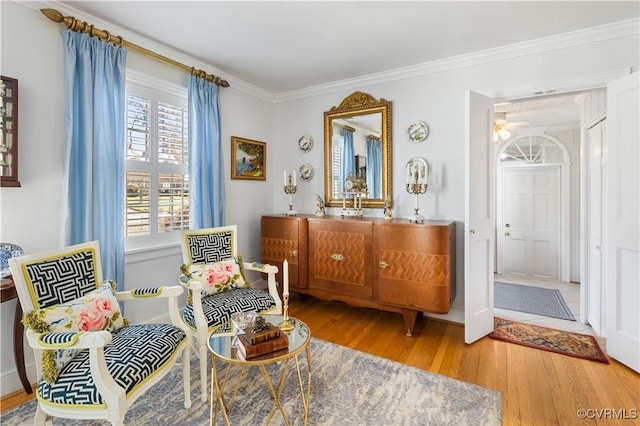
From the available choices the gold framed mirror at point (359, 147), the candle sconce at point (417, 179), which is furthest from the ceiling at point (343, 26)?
the candle sconce at point (417, 179)

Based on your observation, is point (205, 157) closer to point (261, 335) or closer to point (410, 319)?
point (261, 335)

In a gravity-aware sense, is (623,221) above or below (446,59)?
below

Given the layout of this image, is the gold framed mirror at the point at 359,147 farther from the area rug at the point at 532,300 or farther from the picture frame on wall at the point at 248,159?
the area rug at the point at 532,300

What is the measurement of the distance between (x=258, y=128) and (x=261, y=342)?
312 centimetres

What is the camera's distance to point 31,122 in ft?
7.00

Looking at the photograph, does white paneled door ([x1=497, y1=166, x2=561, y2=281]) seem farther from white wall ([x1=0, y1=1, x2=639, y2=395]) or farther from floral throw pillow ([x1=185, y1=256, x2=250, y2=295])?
floral throw pillow ([x1=185, y1=256, x2=250, y2=295])

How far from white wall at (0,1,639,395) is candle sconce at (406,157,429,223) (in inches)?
3.2

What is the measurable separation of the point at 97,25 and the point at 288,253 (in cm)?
264

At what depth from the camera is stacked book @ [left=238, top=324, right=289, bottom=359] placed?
154 cm

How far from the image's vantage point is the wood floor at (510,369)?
188 cm

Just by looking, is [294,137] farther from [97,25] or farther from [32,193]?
[32,193]

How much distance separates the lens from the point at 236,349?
64.2 inches

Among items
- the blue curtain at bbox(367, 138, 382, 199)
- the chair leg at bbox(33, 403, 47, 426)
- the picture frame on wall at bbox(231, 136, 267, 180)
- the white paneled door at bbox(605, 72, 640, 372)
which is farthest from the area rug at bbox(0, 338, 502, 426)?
the picture frame on wall at bbox(231, 136, 267, 180)

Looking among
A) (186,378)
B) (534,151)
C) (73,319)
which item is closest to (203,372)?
(186,378)
